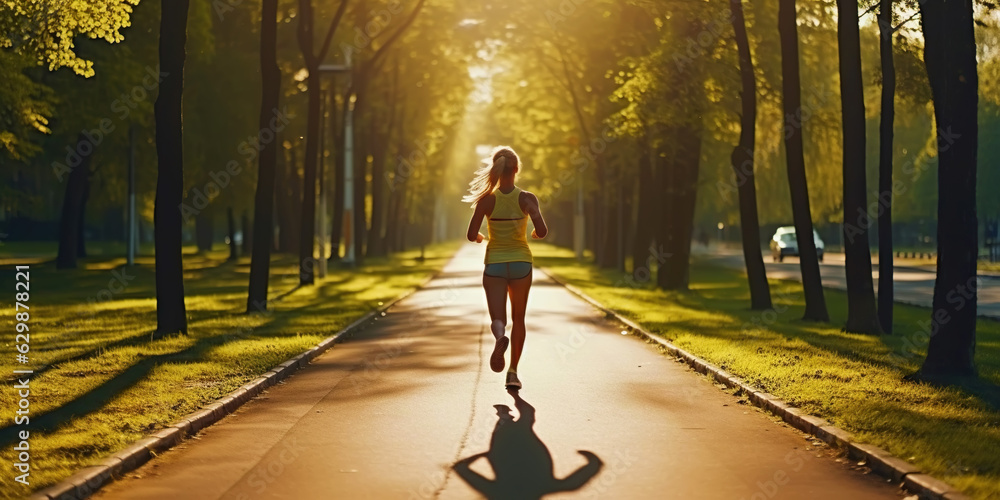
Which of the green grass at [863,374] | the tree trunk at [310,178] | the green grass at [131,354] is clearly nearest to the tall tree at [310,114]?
the tree trunk at [310,178]

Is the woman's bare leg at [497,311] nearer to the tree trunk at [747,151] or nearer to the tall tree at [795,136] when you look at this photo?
the tall tree at [795,136]

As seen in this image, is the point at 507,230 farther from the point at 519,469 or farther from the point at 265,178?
the point at 265,178

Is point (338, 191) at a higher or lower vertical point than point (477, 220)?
higher

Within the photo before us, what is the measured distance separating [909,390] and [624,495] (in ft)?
18.4

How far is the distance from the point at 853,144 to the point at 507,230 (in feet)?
28.8

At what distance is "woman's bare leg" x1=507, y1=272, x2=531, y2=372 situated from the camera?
41.0ft

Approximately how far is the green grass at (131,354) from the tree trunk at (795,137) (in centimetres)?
768

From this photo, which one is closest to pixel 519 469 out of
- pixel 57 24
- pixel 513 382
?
pixel 513 382

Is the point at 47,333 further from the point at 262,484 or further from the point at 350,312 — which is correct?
the point at 262,484

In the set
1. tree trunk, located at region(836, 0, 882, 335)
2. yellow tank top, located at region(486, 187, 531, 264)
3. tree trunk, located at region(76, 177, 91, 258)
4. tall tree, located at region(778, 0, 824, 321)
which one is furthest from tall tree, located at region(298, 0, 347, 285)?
yellow tank top, located at region(486, 187, 531, 264)

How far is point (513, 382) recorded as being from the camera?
1317 centimetres

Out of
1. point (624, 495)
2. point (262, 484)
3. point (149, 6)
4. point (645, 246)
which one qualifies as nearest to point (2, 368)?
point (262, 484)

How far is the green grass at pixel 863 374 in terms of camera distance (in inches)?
365

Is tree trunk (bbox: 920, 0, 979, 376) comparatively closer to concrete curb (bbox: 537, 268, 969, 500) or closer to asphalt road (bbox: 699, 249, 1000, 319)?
concrete curb (bbox: 537, 268, 969, 500)
